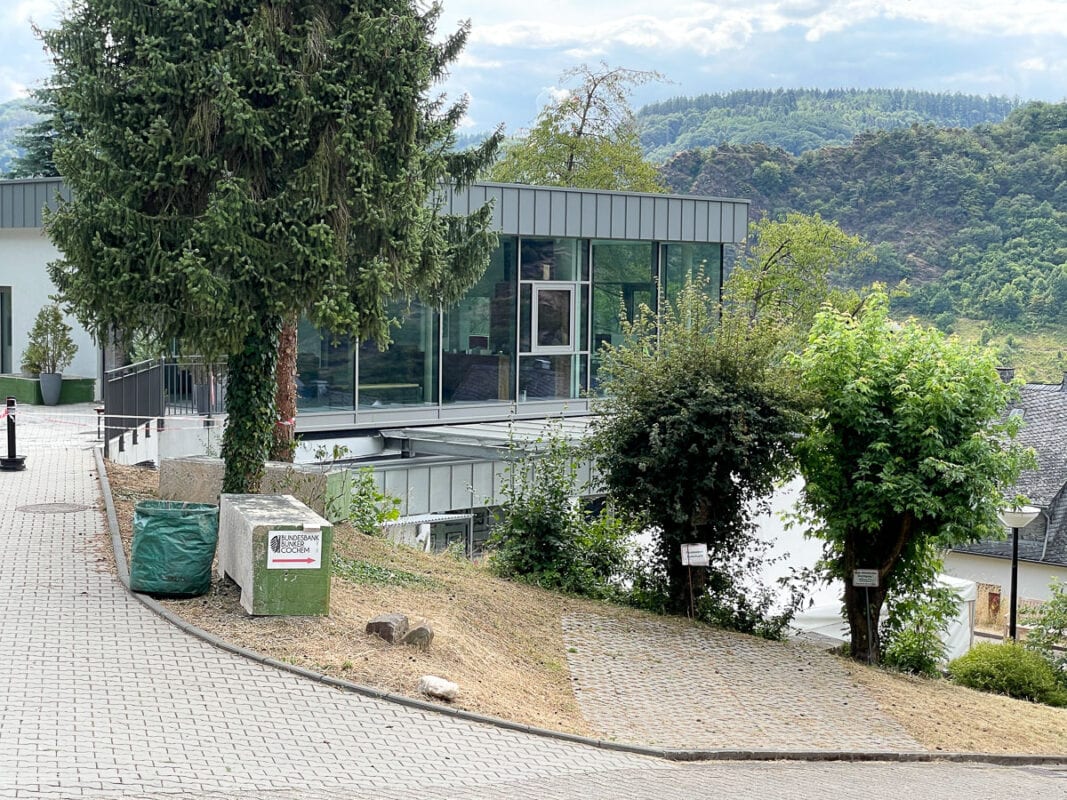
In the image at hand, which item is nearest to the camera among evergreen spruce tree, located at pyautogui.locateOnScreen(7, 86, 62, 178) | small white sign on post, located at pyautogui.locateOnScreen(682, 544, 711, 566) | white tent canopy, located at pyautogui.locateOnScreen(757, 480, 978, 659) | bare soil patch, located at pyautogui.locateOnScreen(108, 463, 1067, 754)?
bare soil patch, located at pyautogui.locateOnScreen(108, 463, 1067, 754)

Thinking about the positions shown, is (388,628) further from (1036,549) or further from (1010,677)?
(1036,549)

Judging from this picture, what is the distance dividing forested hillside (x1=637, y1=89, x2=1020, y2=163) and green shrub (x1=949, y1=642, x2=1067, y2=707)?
3852 inches

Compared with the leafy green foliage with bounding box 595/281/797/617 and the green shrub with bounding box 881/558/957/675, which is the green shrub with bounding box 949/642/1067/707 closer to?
the green shrub with bounding box 881/558/957/675

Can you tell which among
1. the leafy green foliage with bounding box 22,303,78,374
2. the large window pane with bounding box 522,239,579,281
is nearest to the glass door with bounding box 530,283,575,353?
the large window pane with bounding box 522,239,579,281

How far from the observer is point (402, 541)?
19156 mm

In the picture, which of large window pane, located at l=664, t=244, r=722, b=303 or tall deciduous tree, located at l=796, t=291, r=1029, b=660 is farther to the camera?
large window pane, located at l=664, t=244, r=722, b=303

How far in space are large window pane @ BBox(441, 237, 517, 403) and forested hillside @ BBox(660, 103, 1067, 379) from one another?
44.7 m

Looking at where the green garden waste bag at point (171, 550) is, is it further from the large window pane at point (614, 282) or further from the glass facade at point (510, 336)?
the large window pane at point (614, 282)

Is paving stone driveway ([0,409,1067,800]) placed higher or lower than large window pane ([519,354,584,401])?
lower

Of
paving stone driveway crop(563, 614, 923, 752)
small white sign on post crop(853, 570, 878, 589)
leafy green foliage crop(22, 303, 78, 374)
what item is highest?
leafy green foliage crop(22, 303, 78, 374)

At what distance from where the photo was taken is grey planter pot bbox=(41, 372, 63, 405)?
1130 inches

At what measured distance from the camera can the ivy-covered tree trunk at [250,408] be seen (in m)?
14.5

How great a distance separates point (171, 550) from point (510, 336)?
16.7 m

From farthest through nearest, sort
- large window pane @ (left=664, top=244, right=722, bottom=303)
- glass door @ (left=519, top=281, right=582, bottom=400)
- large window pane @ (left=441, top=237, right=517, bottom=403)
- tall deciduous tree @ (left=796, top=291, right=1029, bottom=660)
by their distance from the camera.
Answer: large window pane @ (left=664, top=244, right=722, bottom=303)
glass door @ (left=519, top=281, right=582, bottom=400)
large window pane @ (left=441, top=237, right=517, bottom=403)
tall deciduous tree @ (left=796, top=291, right=1029, bottom=660)
